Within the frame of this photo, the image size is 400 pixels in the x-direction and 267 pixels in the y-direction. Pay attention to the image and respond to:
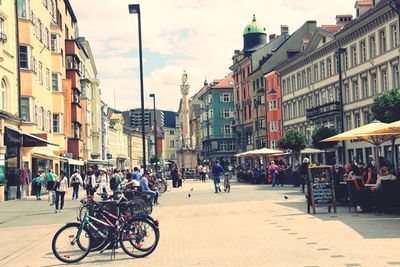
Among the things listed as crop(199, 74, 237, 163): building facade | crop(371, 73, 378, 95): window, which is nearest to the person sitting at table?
crop(371, 73, 378, 95): window

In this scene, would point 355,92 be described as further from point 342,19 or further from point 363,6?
point 342,19

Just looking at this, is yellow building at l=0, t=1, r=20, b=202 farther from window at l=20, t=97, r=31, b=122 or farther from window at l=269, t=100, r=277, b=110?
window at l=269, t=100, r=277, b=110

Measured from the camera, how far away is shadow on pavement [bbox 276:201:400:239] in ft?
43.9

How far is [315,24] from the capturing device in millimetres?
79438

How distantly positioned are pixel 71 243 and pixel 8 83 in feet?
80.0

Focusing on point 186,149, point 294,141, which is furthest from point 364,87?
point 186,149

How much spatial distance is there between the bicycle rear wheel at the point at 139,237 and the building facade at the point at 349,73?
3117 centimetres

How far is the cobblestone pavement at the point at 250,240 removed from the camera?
1062cm

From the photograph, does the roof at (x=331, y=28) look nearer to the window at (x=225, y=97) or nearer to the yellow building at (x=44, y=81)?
the yellow building at (x=44, y=81)

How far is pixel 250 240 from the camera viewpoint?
13125 mm

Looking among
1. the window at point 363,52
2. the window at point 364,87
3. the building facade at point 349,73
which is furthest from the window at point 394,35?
the window at point 364,87

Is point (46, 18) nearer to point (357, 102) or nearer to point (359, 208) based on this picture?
point (357, 102)

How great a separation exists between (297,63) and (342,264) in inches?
2356

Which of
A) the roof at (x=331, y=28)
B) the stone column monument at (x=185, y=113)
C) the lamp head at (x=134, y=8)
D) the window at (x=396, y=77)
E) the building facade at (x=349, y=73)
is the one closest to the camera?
the lamp head at (x=134, y=8)
